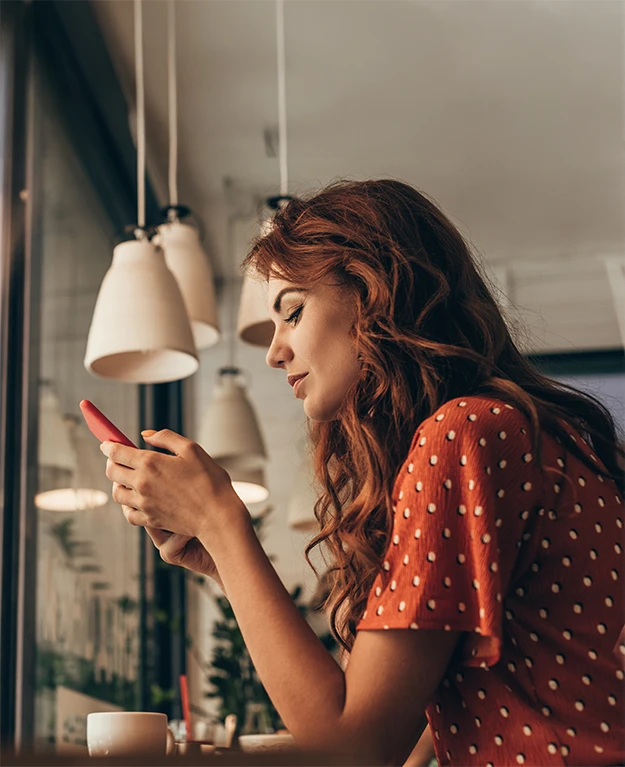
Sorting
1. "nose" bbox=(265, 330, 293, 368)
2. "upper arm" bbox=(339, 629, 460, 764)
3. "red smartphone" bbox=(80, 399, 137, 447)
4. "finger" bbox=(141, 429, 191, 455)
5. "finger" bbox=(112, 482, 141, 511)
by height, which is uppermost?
"nose" bbox=(265, 330, 293, 368)

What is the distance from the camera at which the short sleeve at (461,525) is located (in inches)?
36.5

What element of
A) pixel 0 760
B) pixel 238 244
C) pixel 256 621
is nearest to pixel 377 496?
pixel 256 621

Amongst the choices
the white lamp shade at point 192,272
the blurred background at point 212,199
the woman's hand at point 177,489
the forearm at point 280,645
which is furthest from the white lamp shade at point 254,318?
the forearm at point 280,645

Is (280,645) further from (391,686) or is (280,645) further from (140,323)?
(140,323)

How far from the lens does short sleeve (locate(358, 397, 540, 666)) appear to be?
927 millimetres

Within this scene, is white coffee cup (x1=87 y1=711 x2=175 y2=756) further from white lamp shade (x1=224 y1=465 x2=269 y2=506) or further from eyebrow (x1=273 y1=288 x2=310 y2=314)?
white lamp shade (x1=224 y1=465 x2=269 y2=506)

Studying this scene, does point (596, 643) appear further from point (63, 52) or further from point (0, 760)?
point (63, 52)

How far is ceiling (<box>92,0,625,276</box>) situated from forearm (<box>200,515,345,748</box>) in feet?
9.87

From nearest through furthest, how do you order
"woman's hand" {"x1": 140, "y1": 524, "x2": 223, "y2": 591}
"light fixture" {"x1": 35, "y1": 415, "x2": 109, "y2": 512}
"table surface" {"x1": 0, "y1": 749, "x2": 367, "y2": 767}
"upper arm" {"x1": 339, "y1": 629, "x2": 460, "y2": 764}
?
"table surface" {"x1": 0, "y1": 749, "x2": 367, "y2": 767}, "upper arm" {"x1": 339, "y1": 629, "x2": 460, "y2": 764}, "woman's hand" {"x1": 140, "y1": 524, "x2": 223, "y2": 591}, "light fixture" {"x1": 35, "y1": 415, "x2": 109, "y2": 512}

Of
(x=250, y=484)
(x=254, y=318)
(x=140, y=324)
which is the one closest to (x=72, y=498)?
(x=250, y=484)

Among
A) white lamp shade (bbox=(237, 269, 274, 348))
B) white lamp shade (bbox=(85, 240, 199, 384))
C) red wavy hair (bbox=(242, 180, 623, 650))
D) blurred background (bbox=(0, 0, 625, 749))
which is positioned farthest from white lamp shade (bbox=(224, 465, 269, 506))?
red wavy hair (bbox=(242, 180, 623, 650))

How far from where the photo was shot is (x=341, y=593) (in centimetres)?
125

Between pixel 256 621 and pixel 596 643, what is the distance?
32 cm

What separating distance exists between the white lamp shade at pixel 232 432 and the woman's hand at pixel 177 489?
7.61ft
